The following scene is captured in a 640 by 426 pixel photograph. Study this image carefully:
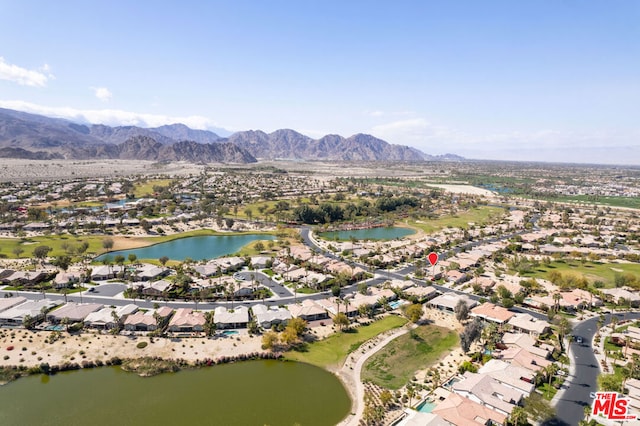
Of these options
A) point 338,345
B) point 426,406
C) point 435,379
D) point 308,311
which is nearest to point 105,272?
point 308,311

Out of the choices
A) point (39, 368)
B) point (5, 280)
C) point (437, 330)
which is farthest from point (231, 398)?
point (5, 280)

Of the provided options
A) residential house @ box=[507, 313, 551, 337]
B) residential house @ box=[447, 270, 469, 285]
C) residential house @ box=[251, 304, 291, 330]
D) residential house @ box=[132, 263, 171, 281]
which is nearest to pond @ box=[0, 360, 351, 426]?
residential house @ box=[251, 304, 291, 330]

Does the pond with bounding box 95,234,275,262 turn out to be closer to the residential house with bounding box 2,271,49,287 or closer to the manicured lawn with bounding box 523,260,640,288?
the residential house with bounding box 2,271,49,287

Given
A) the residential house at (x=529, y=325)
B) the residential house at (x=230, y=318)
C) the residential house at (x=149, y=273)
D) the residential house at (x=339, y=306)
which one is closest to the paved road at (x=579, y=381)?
the residential house at (x=529, y=325)

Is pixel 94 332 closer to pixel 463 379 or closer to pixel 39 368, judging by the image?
pixel 39 368

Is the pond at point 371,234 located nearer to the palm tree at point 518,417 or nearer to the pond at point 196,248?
the pond at point 196,248

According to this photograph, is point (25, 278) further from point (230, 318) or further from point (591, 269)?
point (591, 269)
